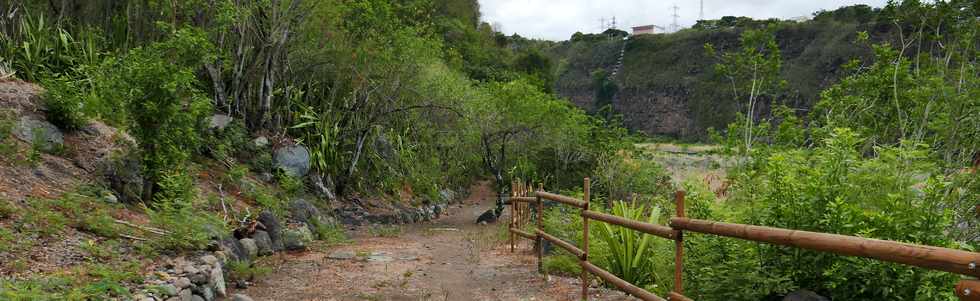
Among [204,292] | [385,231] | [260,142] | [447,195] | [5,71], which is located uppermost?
[5,71]

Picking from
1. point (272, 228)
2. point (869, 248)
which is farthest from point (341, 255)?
point (869, 248)

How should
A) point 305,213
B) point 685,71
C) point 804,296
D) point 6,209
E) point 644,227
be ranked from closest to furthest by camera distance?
1. point 804,296
2. point 644,227
3. point 6,209
4. point 305,213
5. point 685,71

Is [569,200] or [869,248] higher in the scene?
[869,248]

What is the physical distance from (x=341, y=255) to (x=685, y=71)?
5572 cm

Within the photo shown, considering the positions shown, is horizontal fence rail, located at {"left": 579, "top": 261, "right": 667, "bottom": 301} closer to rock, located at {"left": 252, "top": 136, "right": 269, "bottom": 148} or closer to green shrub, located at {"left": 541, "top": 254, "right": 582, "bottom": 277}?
green shrub, located at {"left": 541, "top": 254, "right": 582, "bottom": 277}

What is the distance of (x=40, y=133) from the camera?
620 cm

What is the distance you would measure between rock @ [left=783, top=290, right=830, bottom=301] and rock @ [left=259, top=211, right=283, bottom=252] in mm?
5612

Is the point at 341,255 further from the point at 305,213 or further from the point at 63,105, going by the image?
the point at 63,105

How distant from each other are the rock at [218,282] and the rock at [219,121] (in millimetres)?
4952

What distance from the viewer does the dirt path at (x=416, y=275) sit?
5605mm

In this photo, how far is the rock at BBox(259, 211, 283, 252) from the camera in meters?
7.47

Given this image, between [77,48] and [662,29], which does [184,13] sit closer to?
[77,48]

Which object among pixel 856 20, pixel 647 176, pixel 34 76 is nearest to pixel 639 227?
A: pixel 34 76

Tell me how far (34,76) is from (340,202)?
5.25m
